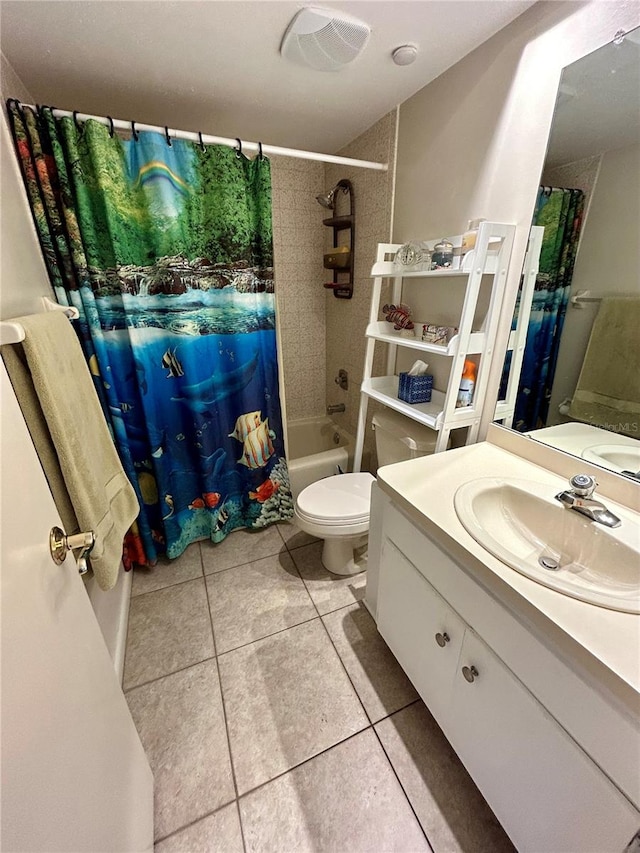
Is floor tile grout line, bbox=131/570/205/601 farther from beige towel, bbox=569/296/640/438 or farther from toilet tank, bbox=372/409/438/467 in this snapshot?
beige towel, bbox=569/296/640/438

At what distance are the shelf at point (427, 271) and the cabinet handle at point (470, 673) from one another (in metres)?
1.20

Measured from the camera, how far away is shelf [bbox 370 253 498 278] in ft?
3.98

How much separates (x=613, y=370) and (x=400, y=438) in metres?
0.81

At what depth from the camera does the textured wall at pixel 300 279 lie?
2252mm

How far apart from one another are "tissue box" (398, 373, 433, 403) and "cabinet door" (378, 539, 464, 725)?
0.67 metres

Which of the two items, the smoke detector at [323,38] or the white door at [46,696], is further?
the smoke detector at [323,38]

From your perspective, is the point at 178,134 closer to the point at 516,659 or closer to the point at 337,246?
the point at 337,246

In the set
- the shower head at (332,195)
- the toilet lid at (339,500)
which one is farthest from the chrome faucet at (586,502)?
the shower head at (332,195)

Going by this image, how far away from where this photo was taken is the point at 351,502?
1.65m

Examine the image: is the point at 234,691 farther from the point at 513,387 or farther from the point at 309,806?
the point at 513,387

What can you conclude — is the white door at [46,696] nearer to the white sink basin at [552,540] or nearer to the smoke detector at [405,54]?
the white sink basin at [552,540]

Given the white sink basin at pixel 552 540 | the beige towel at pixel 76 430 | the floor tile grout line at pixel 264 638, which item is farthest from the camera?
the floor tile grout line at pixel 264 638

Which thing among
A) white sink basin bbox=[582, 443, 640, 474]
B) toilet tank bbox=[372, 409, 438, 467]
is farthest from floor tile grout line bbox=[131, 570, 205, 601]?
white sink basin bbox=[582, 443, 640, 474]

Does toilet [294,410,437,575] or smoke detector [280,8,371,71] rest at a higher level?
smoke detector [280,8,371,71]
